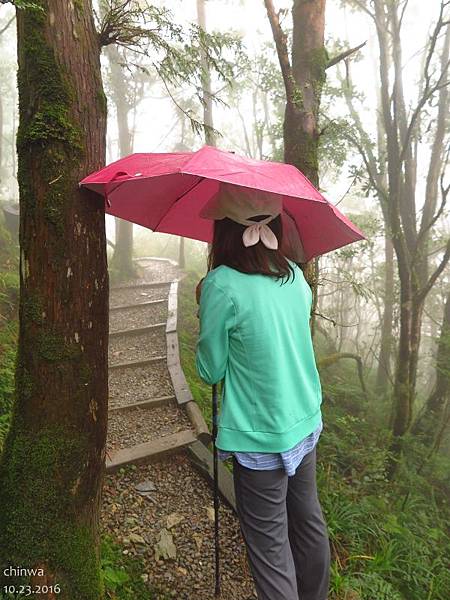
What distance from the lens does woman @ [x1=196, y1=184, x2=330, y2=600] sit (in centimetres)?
170

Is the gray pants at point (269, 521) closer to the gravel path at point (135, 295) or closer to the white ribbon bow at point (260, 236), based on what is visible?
the white ribbon bow at point (260, 236)

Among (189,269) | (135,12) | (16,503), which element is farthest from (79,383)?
(189,269)

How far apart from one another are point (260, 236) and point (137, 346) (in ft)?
17.6

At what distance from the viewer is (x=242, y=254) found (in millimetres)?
1733

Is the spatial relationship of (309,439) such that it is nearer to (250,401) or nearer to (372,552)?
(250,401)

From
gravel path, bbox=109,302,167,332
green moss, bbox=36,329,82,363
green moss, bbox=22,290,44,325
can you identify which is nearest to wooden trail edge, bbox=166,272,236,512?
gravel path, bbox=109,302,167,332

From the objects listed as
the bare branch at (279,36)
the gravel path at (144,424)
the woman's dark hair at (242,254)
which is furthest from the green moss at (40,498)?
the bare branch at (279,36)

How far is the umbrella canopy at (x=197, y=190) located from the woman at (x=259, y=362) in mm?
143

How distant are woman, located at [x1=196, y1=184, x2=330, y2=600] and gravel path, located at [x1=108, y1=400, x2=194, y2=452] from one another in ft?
7.94

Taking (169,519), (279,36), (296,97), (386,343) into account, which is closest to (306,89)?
(296,97)

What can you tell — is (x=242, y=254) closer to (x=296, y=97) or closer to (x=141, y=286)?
(x=296, y=97)

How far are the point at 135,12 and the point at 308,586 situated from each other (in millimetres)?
3259

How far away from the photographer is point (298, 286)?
188 centimetres

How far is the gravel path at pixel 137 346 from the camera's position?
20.7ft
